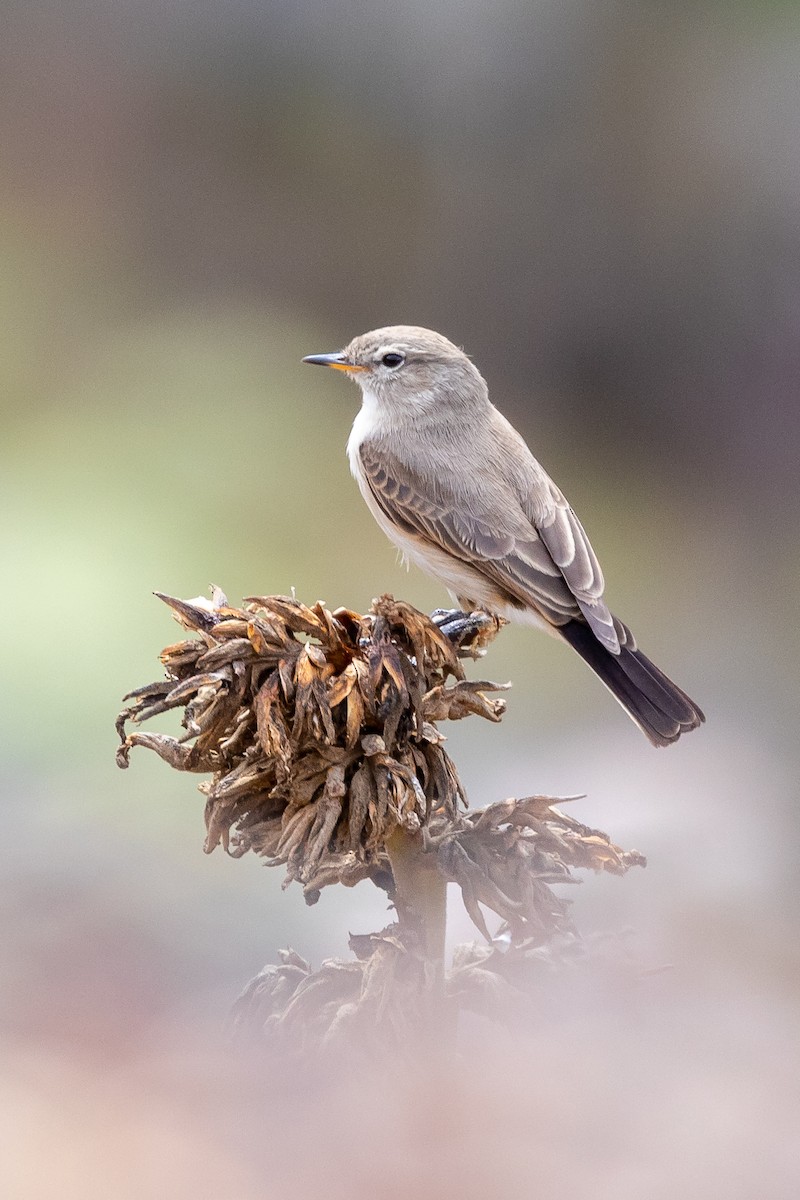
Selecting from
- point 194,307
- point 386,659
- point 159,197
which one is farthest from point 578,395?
point 386,659

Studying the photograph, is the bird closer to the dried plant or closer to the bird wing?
the bird wing

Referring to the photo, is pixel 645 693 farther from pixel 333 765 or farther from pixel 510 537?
pixel 333 765

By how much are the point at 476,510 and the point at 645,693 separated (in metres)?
0.37

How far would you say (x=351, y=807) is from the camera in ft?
2.39

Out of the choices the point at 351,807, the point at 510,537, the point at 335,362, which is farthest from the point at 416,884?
the point at 335,362

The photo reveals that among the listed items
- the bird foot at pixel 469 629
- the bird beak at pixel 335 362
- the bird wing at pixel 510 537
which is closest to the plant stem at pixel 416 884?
the bird foot at pixel 469 629

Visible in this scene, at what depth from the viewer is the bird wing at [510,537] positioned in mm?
1384

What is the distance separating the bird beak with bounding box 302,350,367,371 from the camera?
1.59 m

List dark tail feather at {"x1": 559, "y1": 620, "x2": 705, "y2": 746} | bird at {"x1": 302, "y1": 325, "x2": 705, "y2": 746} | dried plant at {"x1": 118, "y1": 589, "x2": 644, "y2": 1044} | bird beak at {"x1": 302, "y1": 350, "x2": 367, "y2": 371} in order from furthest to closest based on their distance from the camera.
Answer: bird beak at {"x1": 302, "y1": 350, "x2": 367, "y2": 371} < bird at {"x1": 302, "y1": 325, "x2": 705, "y2": 746} < dark tail feather at {"x1": 559, "y1": 620, "x2": 705, "y2": 746} < dried plant at {"x1": 118, "y1": 589, "x2": 644, "y2": 1044}

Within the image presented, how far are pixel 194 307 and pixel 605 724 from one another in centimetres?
167

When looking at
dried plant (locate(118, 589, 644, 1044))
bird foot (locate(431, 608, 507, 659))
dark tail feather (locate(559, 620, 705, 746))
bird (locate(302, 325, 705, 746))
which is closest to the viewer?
dried plant (locate(118, 589, 644, 1044))

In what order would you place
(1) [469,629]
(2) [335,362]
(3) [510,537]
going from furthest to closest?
→ 1. (2) [335,362]
2. (3) [510,537]
3. (1) [469,629]

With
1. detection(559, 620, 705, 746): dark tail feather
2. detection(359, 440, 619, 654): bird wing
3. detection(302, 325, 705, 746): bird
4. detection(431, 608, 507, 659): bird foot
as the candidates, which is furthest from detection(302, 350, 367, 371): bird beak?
detection(559, 620, 705, 746): dark tail feather

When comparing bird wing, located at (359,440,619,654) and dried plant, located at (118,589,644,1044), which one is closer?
dried plant, located at (118,589,644,1044)
